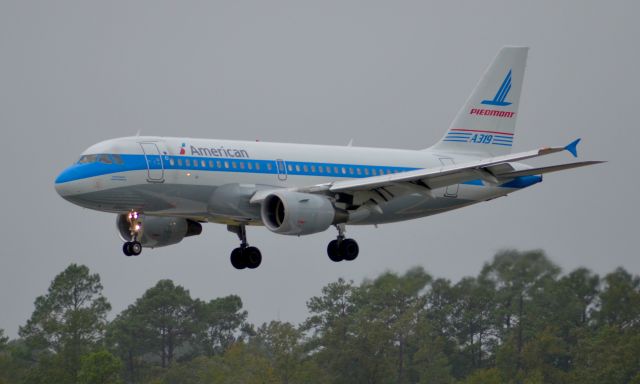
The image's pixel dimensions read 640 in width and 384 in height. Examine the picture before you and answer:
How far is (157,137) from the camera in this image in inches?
2464

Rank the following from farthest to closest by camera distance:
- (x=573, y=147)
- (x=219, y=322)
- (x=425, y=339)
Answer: (x=219, y=322)
(x=425, y=339)
(x=573, y=147)

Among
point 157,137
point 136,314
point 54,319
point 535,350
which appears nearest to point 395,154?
point 157,137

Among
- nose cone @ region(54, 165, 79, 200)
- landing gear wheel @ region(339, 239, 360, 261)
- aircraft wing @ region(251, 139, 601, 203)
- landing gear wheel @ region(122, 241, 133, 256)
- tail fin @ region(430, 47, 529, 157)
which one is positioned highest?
tail fin @ region(430, 47, 529, 157)

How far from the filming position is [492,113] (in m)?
74.1

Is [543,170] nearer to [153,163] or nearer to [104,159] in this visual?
[153,163]

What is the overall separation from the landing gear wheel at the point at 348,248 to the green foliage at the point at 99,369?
3760 centimetres

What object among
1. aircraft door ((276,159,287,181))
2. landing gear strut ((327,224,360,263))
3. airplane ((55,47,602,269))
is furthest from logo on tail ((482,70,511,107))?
aircraft door ((276,159,287,181))

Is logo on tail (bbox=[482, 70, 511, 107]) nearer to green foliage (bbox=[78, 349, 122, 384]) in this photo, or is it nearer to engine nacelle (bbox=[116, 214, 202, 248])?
engine nacelle (bbox=[116, 214, 202, 248])

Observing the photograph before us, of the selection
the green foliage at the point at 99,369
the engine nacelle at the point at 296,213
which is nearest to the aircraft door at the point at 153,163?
the engine nacelle at the point at 296,213

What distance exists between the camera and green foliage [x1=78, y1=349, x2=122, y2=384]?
100 meters

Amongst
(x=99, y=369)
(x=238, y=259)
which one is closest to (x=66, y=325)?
(x=99, y=369)

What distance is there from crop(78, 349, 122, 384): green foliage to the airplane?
114 feet

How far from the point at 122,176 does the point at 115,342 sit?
60.2 meters

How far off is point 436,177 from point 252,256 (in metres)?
9.35
